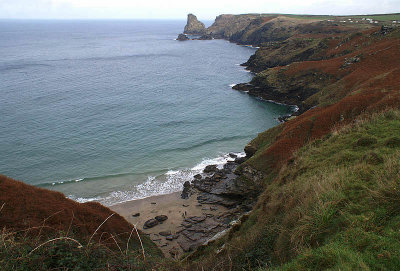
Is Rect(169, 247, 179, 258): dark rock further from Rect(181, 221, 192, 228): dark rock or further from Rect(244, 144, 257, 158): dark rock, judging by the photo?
Rect(244, 144, 257, 158): dark rock

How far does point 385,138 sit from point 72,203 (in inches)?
759

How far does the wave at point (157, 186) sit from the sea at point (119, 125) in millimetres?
114

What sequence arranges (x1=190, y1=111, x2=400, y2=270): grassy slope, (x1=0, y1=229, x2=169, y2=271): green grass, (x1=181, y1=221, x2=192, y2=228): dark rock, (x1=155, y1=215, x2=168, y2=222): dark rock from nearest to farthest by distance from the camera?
(x1=190, y1=111, x2=400, y2=270): grassy slope, (x1=0, y1=229, x2=169, y2=271): green grass, (x1=181, y1=221, x2=192, y2=228): dark rock, (x1=155, y1=215, x2=168, y2=222): dark rock

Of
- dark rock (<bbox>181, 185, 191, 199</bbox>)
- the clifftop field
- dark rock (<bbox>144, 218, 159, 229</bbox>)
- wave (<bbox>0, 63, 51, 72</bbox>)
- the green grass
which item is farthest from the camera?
wave (<bbox>0, 63, 51, 72</bbox>)

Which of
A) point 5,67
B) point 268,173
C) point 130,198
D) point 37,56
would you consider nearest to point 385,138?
point 268,173

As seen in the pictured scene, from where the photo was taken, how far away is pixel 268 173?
87.3ft

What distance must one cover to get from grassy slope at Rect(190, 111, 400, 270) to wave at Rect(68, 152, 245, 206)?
16581mm

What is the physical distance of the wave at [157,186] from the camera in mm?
30953

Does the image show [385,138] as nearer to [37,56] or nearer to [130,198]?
[130,198]

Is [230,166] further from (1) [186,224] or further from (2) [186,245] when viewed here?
(2) [186,245]

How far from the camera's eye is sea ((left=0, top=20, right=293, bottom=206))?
114 feet

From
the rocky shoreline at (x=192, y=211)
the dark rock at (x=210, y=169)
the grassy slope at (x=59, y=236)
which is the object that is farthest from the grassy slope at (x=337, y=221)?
the dark rock at (x=210, y=169)

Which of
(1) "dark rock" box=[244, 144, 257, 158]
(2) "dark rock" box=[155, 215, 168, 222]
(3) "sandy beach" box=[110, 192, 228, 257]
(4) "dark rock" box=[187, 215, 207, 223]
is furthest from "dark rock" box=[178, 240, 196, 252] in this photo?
(1) "dark rock" box=[244, 144, 257, 158]

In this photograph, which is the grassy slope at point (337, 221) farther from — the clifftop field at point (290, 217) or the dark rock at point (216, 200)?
the dark rock at point (216, 200)
